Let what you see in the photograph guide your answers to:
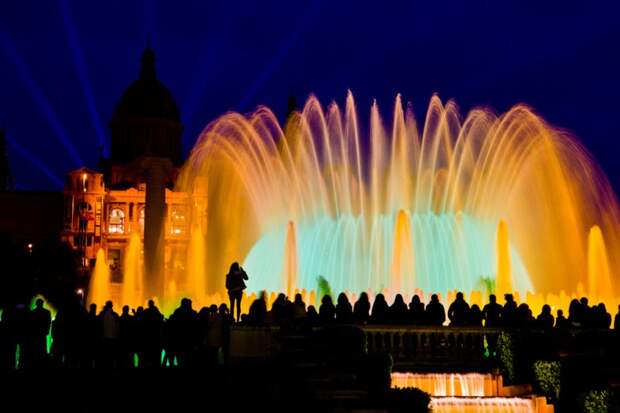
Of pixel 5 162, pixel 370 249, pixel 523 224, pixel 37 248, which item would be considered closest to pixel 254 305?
pixel 370 249

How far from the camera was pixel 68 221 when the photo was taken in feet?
328

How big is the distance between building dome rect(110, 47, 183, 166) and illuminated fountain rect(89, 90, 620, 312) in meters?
70.1

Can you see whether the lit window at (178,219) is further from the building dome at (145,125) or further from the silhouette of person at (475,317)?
the silhouette of person at (475,317)

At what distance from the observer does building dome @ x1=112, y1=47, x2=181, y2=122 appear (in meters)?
107

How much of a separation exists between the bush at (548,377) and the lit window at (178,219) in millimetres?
86593

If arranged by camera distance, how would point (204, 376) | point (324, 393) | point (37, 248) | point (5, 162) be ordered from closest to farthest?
point (324, 393), point (204, 376), point (37, 248), point (5, 162)

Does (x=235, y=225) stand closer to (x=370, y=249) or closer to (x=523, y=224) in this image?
(x=523, y=224)

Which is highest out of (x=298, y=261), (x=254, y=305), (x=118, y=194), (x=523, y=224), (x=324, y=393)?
(x=118, y=194)

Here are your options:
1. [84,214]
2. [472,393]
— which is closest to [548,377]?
[472,393]

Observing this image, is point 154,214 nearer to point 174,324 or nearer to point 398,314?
point 398,314

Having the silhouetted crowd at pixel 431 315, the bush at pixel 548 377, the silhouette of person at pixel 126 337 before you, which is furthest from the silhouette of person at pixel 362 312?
the silhouette of person at pixel 126 337

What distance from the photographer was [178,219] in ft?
332

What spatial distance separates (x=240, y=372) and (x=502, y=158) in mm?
21500

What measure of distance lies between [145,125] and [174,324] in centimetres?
9324
